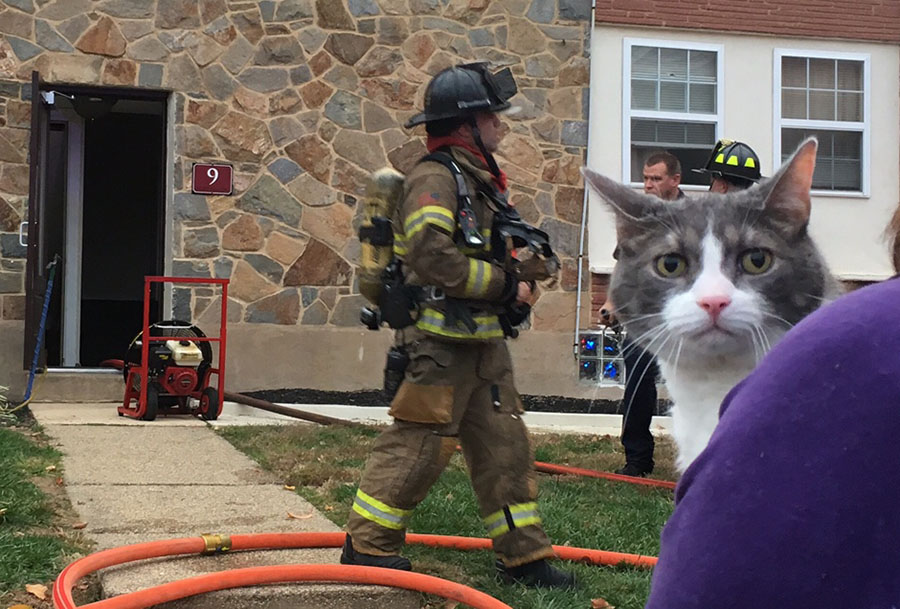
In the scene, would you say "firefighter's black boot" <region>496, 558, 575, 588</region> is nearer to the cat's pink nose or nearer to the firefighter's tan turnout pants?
the firefighter's tan turnout pants

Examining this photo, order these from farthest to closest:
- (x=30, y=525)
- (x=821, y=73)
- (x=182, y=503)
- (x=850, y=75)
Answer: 1. (x=850, y=75)
2. (x=821, y=73)
3. (x=182, y=503)
4. (x=30, y=525)

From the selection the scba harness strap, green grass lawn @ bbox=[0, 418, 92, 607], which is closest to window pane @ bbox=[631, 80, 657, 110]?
green grass lawn @ bbox=[0, 418, 92, 607]

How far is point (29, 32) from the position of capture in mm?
9836

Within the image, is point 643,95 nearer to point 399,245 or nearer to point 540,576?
point 399,245

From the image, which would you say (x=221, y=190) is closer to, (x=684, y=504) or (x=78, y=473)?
(x=78, y=473)

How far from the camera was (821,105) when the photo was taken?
38.9ft

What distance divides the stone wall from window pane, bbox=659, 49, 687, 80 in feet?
3.20

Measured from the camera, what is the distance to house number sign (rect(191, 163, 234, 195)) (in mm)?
10141

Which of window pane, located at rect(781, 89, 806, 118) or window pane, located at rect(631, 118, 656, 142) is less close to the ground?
window pane, located at rect(781, 89, 806, 118)

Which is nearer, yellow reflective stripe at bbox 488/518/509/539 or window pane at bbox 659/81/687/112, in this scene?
yellow reflective stripe at bbox 488/518/509/539

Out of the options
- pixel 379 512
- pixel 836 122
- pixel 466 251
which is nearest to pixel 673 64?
pixel 836 122

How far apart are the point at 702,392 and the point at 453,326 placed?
1.74 m

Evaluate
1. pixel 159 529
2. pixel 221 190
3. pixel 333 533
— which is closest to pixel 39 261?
pixel 221 190

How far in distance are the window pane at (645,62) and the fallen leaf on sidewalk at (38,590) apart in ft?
29.5
